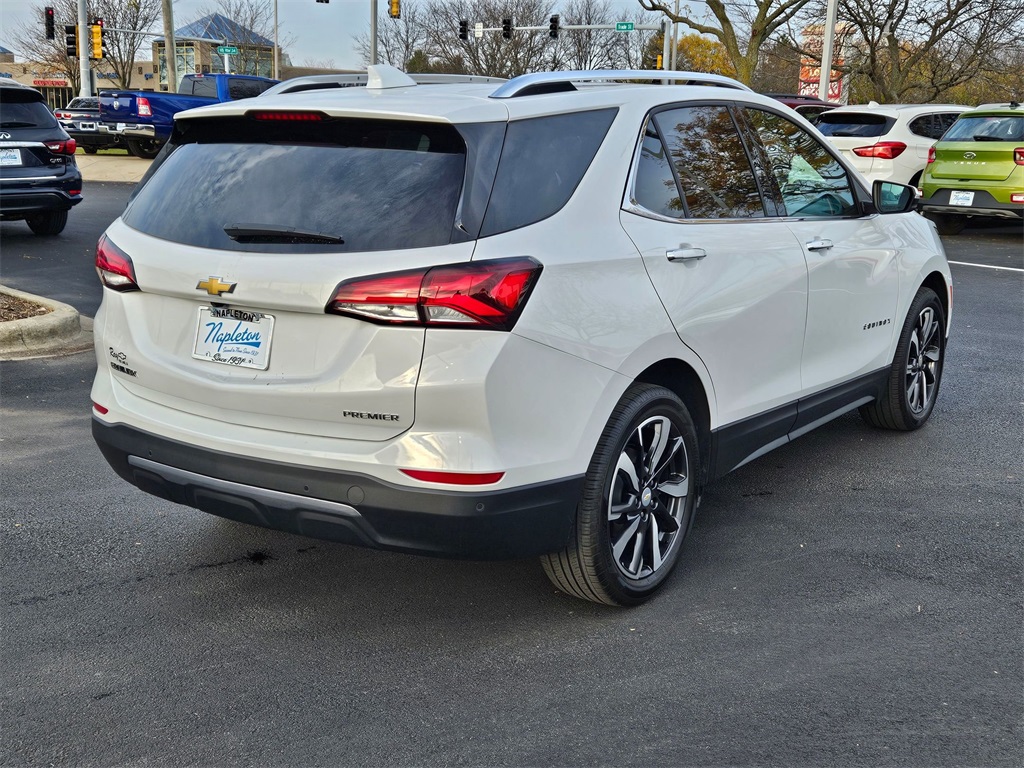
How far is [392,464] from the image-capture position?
3.12 metres

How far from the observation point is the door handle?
373cm

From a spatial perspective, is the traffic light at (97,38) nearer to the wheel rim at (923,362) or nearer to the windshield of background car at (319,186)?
the wheel rim at (923,362)

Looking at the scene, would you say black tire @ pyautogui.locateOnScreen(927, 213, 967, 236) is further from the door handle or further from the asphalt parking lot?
the door handle

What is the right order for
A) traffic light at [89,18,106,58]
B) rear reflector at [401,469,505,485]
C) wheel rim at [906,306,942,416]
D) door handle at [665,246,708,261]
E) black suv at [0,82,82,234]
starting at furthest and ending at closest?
traffic light at [89,18,106,58] < black suv at [0,82,82,234] < wheel rim at [906,306,942,416] < door handle at [665,246,708,261] < rear reflector at [401,469,505,485]

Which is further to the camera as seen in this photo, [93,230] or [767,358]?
[93,230]

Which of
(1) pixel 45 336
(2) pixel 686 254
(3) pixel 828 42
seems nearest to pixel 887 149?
(1) pixel 45 336

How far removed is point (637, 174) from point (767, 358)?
103cm

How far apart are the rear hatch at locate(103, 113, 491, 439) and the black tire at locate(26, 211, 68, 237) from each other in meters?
10.7

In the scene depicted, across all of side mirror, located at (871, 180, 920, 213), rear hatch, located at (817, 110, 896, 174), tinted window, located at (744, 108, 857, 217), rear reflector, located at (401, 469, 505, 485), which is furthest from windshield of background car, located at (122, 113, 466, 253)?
rear hatch, located at (817, 110, 896, 174)

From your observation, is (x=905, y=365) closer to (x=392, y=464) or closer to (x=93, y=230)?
(x=392, y=464)

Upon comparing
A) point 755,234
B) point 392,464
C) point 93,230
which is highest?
point 755,234

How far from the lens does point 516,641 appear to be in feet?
11.6

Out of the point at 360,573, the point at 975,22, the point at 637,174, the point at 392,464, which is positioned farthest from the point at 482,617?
the point at 975,22

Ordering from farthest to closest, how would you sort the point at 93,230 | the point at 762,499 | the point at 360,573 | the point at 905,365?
the point at 93,230 → the point at 905,365 → the point at 762,499 → the point at 360,573
